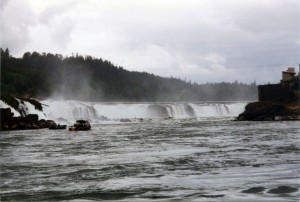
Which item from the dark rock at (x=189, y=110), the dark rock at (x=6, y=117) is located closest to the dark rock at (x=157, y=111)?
the dark rock at (x=189, y=110)

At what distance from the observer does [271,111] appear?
295ft

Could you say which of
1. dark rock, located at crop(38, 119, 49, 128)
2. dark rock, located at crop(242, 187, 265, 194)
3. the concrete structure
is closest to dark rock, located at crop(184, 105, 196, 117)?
the concrete structure

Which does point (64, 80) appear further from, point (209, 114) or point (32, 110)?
point (32, 110)

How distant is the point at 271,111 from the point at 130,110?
35085mm

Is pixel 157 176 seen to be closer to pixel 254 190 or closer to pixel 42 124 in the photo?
pixel 254 190

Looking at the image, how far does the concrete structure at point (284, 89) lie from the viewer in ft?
309

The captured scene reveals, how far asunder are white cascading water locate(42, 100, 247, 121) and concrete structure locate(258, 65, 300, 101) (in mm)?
21007

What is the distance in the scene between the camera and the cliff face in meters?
86.9

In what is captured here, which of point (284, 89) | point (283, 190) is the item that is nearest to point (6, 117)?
point (283, 190)

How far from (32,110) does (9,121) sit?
1340 centimetres

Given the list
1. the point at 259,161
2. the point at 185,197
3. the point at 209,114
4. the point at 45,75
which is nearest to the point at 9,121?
the point at 259,161

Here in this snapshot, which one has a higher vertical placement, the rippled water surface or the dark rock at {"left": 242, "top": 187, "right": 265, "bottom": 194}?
the rippled water surface

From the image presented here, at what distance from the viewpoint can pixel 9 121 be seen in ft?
206

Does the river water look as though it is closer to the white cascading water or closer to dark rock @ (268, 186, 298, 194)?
dark rock @ (268, 186, 298, 194)
